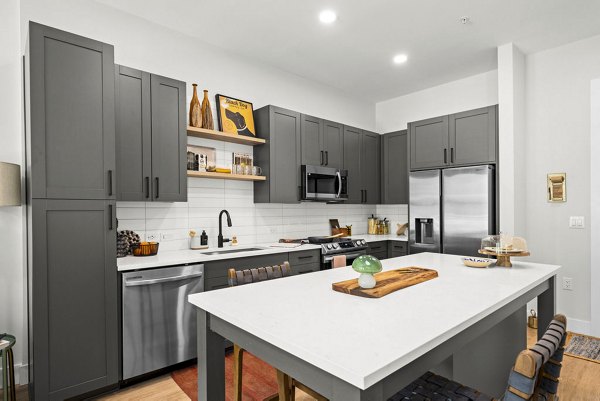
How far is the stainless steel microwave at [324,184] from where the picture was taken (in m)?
4.14

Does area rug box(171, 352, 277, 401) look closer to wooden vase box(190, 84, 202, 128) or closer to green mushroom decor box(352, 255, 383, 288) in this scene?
green mushroom decor box(352, 255, 383, 288)

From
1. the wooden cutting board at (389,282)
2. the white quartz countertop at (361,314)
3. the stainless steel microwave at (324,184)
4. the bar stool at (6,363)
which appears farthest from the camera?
the stainless steel microwave at (324,184)

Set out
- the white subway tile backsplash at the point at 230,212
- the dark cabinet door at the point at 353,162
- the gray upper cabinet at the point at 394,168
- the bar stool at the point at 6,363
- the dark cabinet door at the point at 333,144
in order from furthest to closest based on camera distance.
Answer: the gray upper cabinet at the point at 394,168, the dark cabinet door at the point at 353,162, the dark cabinet door at the point at 333,144, the white subway tile backsplash at the point at 230,212, the bar stool at the point at 6,363

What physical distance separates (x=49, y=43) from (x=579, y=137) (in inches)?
186

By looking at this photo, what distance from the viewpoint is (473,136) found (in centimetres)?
409

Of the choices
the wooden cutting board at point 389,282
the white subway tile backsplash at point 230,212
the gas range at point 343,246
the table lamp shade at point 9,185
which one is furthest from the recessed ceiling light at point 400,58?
the table lamp shade at point 9,185

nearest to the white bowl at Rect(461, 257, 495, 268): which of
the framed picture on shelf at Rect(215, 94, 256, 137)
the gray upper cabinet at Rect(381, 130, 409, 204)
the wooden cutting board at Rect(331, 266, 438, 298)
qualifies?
the wooden cutting board at Rect(331, 266, 438, 298)

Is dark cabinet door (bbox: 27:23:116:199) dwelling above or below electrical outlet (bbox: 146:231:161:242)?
above

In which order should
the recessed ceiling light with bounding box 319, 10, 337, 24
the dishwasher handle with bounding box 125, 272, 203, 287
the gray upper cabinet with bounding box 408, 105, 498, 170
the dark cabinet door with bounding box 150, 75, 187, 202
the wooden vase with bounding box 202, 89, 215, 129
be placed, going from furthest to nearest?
the gray upper cabinet with bounding box 408, 105, 498, 170 < the wooden vase with bounding box 202, 89, 215, 129 < the recessed ceiling light with bounding box 319, 10, 337, 24 < the dark cabinet door with bounding box 150, 75, 187, 202 < the dishwasher handle with bounding box 125, 272, 203, 287

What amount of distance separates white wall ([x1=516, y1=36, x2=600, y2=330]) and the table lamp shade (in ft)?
15.4

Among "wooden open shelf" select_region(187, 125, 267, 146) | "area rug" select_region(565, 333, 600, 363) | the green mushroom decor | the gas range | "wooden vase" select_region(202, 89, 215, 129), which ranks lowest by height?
"area rug" select_region(565, 333, 600, 363)

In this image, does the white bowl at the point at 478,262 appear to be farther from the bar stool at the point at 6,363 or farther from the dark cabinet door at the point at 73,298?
the bar stool at the point at 6,363

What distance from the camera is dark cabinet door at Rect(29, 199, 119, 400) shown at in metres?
2.16

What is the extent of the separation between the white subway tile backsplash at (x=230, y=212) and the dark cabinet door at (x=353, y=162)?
1.11ft
